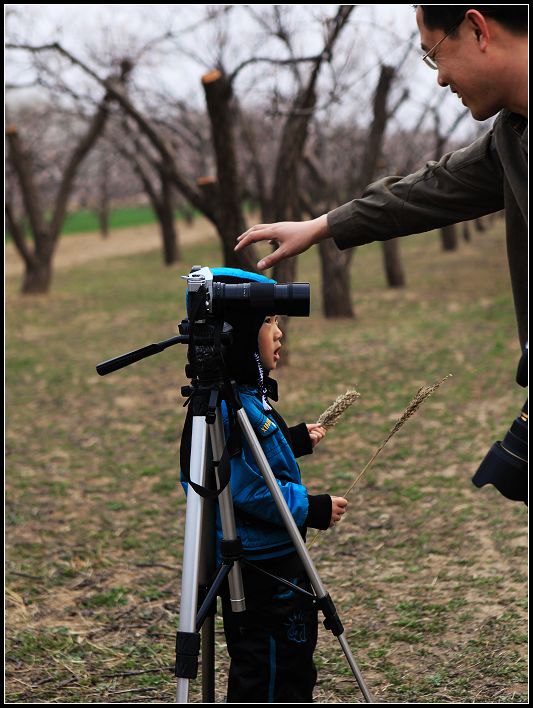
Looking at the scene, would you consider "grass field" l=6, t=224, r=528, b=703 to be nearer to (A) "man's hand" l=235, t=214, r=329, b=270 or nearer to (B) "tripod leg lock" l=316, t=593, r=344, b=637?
(B) "tripod leg lock" l=316, t=593, r=344, b=637

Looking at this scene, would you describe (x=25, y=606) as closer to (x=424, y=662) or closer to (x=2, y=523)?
(x=2, y=523)

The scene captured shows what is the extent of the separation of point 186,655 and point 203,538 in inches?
13.8

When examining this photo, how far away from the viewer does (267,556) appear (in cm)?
243

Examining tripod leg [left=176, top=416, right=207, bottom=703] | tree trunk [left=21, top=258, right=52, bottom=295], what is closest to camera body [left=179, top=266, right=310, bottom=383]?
tripod leg [left=176, top=416, right=207, bottom=703]

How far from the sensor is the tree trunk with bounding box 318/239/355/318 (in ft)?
39.5

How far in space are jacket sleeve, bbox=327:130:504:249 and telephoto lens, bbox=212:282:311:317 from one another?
12.8 inches

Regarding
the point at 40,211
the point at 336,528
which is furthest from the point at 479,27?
the point at 40,211

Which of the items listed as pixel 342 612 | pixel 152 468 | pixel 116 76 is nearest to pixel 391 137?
pixel 116 76

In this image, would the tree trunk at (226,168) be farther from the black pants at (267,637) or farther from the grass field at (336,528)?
the black pants at (267,637)

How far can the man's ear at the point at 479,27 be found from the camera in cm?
185

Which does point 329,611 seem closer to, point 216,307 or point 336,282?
point 216,307

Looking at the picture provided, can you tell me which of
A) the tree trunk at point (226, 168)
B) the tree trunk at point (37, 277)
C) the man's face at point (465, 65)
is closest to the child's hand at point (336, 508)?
the man's face at point (465, 65)

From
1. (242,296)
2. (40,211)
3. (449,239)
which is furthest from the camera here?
(449,239)

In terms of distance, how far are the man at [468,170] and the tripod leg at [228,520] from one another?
1.47ft
